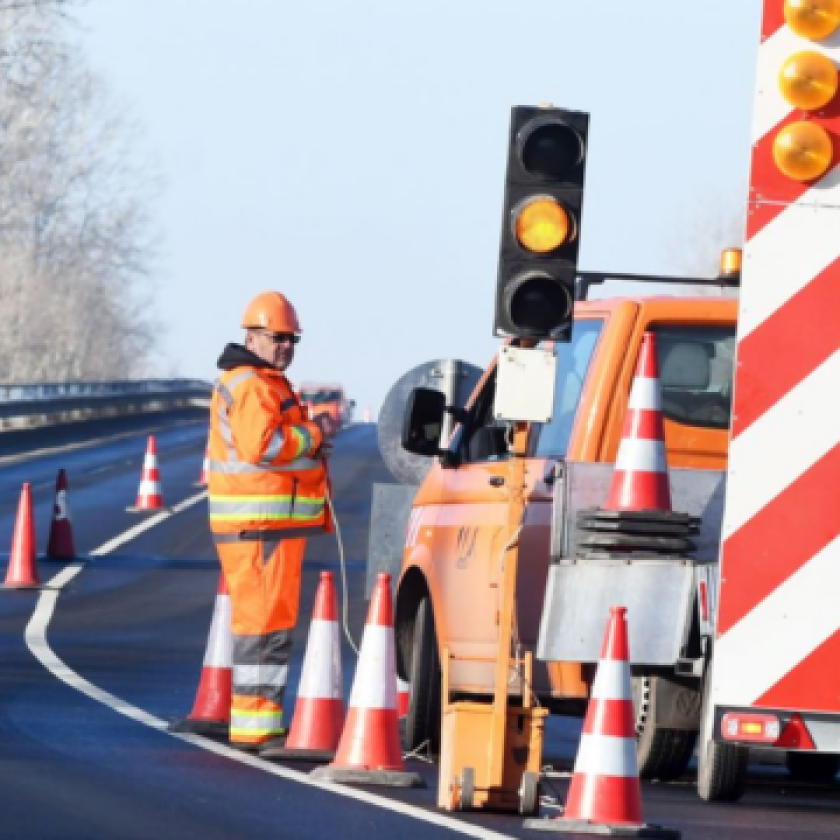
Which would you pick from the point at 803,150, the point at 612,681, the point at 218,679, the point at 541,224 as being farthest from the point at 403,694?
the point at 803,150

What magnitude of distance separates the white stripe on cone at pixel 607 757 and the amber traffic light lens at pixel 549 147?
219 cm

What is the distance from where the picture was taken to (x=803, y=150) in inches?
388

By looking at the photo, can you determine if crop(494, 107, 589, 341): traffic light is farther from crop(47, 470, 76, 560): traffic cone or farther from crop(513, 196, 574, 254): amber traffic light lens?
crop(47, 470, 76, 560): traffic cone

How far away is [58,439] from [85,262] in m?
49.5

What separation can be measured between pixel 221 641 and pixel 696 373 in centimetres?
261

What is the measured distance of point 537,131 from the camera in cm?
1108

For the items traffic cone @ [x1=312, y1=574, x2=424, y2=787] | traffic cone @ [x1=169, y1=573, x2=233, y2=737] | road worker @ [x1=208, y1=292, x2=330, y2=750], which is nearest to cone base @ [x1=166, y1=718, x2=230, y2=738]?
traffic cone @ [x1=169, y1=573, x2=233, y2=737]

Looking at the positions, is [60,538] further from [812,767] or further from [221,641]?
[812,767]

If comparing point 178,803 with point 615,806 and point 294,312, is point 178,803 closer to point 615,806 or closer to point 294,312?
point 615,806

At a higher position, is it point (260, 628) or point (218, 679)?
point (260, 628)

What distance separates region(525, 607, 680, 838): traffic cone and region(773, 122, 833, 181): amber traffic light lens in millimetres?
1629

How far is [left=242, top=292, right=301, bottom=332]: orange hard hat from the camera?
13.1 metres

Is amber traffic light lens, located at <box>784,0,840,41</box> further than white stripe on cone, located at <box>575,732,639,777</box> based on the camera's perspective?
No

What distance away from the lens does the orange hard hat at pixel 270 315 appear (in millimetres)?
13062
